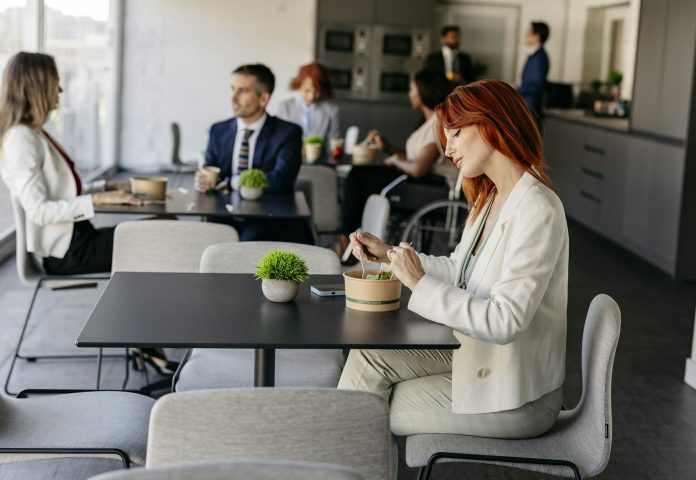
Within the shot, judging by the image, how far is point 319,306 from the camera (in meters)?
2.70

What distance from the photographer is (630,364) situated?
5031mm

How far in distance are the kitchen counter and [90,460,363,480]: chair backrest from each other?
7.28 meters

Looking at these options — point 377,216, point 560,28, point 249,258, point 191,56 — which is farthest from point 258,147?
point 560,28

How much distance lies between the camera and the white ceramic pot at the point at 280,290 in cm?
269

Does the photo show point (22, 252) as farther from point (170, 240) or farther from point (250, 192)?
point (250, 192)

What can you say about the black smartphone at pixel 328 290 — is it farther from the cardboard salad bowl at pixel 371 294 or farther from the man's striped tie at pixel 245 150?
the man's striped tie at pixel 245 150

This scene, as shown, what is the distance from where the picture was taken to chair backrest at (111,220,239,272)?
3.74 metres

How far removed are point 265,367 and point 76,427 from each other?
50 centimetres

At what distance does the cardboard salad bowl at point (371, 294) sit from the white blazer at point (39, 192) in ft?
6.51

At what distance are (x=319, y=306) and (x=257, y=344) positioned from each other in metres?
0.42

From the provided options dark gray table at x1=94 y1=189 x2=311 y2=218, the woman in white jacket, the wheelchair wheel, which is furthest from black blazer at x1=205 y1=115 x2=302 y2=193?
the wheelchair wheel

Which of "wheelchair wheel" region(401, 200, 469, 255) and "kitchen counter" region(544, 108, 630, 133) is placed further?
"kitchen counter" region(544, 108, 630, 133)

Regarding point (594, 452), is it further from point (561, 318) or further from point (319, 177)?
point (319, 177)

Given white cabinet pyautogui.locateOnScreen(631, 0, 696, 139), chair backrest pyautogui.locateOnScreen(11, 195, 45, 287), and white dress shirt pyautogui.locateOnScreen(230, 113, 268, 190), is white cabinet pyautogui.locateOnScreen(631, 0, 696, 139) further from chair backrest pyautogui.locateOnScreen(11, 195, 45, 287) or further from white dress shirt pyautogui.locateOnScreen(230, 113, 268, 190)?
chair backrest pyautogui.locateOnScreen(11, 195, 45, 287)
